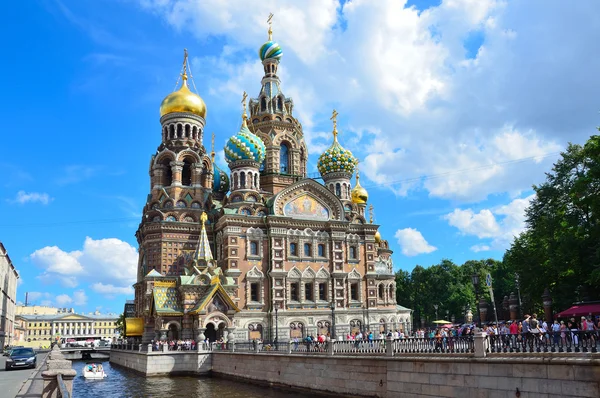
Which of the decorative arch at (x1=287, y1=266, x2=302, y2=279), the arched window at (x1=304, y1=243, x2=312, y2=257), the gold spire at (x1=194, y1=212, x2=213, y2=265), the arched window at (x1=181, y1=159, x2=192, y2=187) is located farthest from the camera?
the arched window at (x1=181, y1=159, x2=192, y2=187)

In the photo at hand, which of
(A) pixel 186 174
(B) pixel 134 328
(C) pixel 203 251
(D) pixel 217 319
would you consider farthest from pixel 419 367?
(A) pixel 186 174

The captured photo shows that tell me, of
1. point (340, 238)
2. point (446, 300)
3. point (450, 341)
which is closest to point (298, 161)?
point (340, 238)

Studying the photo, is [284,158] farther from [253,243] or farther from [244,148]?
[253,243]

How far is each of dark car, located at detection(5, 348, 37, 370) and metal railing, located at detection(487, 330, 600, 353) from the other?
2295cm

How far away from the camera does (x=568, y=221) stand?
33.9 meters

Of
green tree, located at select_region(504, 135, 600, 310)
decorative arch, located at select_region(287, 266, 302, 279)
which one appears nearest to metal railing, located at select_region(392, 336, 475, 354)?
green tree, located at select_region(504, 135, 600, 310)

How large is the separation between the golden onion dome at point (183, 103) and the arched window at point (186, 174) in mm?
1613

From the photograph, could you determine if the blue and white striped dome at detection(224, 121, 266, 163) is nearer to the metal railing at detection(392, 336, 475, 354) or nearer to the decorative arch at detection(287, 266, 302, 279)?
the decorative arch at detection(287, 266, 302, 279)

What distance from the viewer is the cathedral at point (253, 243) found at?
1565 inches

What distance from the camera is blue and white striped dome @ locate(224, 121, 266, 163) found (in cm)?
4499

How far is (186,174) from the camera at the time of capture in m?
48.5

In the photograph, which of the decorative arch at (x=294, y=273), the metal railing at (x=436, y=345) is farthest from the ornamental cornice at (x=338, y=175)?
the metal railing at (x=436, y=345)

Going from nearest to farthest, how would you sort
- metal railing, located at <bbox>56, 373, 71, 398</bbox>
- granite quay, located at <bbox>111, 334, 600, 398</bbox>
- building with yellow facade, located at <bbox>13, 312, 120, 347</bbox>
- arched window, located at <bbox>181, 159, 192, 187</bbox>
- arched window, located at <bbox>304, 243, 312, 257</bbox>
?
metal railing, located at <bbox>56, 373, 71, 398</bbox>, granite quay, located at <bbox>111, 334, 600, 398</bbox>, arched window, located at <bbox>304, 243, 312, 257</bbox>, arched window, located at <bbox>181, 159, 192, 187</bbox>, building with yellow facade, located at <bbox>13, 312, 120, 347</bbox>

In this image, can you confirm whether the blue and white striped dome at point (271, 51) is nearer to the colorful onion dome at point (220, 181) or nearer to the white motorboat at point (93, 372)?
the colorful onion dome at point (220, 181)
